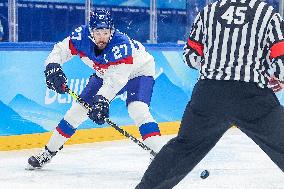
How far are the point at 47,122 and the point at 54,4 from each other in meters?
3.62

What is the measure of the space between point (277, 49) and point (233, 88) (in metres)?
0.19

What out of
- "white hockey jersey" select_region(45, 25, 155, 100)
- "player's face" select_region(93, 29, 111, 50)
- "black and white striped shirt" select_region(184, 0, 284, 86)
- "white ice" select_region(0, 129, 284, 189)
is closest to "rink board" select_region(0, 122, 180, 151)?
"white ice" select_region(0, 129, 284, 189)

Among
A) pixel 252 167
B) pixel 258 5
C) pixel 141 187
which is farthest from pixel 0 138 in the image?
pixel 258 5

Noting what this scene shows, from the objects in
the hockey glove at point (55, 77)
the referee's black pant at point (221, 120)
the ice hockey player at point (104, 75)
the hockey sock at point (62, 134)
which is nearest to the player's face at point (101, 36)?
the ice hockey player at point (104, 75)

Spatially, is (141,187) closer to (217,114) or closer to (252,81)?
(217,114)

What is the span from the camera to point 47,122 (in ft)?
17.5

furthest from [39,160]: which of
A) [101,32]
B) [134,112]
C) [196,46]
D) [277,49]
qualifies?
[277,49]

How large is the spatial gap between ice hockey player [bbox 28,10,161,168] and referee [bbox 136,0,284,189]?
1.22 metres

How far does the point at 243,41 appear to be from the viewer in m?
2.37

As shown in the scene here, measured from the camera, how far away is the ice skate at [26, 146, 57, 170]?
13.5 ft

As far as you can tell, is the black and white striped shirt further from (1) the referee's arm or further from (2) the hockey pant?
(2) the hockey pant

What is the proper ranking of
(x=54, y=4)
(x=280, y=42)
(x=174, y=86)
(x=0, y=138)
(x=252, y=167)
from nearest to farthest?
(x=280, y=42)
(x=252, y=167)
(x=0, y=138)
(x=174, y=86)
(x=54, y=4)

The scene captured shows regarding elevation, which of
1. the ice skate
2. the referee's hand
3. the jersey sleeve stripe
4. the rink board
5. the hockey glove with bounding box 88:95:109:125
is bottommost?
the rink board

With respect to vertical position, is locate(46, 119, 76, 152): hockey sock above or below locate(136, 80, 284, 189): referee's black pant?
below
